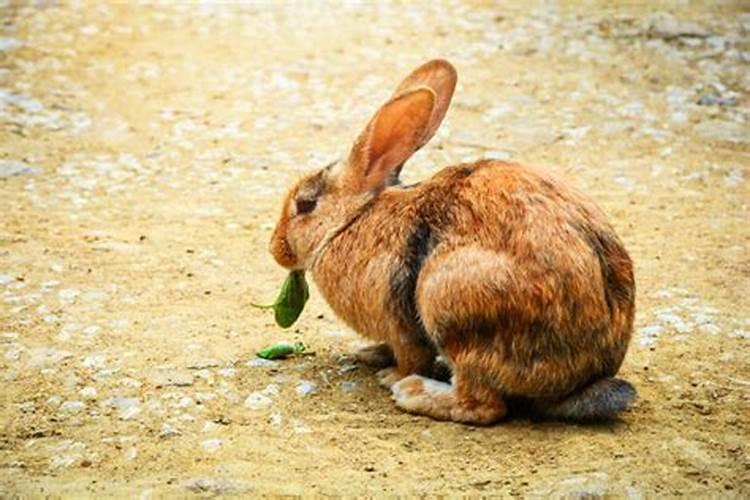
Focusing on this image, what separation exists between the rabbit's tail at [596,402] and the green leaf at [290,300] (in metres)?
1.45

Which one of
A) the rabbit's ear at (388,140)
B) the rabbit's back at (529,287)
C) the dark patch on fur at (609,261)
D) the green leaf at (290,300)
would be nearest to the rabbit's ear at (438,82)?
the rabbit's ear at (388,140)

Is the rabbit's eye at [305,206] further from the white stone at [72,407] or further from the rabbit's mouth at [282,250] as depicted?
the white stone at [72,407]

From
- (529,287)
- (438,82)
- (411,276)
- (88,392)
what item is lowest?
(88,392)

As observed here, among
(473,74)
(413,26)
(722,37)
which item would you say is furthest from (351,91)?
(722,37)

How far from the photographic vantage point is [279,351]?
225 inches

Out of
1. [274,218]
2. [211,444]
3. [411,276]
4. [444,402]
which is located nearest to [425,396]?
[444,402]

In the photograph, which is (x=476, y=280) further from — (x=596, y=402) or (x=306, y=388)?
(x=306, y=388)

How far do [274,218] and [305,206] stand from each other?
2.14 meters

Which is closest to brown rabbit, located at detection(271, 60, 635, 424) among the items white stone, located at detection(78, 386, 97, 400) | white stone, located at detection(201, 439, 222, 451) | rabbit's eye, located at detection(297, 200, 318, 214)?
rabbit's eye, located at detection(297, 200, 318, 214)

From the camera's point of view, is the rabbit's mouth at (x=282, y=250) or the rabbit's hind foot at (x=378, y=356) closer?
the rabbit's mouth at (x=282, y=250)

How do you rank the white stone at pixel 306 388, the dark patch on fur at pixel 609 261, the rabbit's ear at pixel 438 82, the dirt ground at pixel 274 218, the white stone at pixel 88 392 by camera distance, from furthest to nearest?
the rabbit's ear at pixel 438 82
the white stone at pixel 306 388
the white stone at pixel 88 392
the dark patch on fur at pixel 609 261
the dirt ground at pixel 274 218

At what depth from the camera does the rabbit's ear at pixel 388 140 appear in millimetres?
5305

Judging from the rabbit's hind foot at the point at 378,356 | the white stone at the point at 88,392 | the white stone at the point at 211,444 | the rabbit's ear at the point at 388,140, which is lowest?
the rabbit's hind foot at the point at 378,356

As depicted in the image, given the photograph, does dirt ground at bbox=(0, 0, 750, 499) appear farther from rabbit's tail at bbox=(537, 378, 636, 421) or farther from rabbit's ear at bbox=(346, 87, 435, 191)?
rabbit's ear at bbox=(346, 87, 435, 191)
